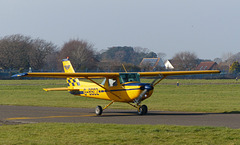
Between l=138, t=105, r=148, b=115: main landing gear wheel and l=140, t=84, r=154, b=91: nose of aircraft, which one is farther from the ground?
l=140, t=84, r=154, b=91: nose of aircraft

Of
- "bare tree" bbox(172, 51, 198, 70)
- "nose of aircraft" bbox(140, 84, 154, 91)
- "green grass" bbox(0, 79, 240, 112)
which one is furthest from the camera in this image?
"bare tree" bbox(172, 51, 198, 70)

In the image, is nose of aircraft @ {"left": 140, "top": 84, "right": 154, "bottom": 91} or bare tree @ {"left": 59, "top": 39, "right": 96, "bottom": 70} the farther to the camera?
bare tree @ {"left": 59, "top": 39, "right": 96, "bottom": 70}

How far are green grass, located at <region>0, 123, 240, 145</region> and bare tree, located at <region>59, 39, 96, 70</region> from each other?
73.5 m

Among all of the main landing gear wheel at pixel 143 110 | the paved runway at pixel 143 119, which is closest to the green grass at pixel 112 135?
the paved runway at pixel 143 119

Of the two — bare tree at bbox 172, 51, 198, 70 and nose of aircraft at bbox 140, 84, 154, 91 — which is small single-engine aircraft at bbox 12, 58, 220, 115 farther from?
bare tree at bbox 172, 51, 198, 70

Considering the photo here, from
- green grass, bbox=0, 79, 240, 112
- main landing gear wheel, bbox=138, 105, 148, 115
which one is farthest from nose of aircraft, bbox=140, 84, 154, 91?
green grass, bbox=0, 79, 240, 112

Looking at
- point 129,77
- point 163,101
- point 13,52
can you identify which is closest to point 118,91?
point 129,77

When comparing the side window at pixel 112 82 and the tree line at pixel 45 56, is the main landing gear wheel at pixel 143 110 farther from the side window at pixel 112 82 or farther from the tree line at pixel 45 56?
the tree line at pixel 45 56

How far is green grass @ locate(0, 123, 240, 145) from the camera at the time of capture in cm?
1034

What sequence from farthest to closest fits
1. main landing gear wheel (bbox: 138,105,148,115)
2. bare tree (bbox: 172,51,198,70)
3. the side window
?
bare tree (bbox: 172,51,198,70)
the side window
main landing gear wheel (bbox: 138,105,148,115)

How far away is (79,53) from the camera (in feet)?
298

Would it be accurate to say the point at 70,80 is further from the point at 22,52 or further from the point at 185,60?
the point at 185,60

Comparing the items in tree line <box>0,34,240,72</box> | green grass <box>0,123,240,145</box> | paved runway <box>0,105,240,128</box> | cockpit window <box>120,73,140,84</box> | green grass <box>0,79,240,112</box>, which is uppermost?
tree line <box>0,34,240,72</box>

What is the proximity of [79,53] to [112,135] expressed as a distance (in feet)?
264
